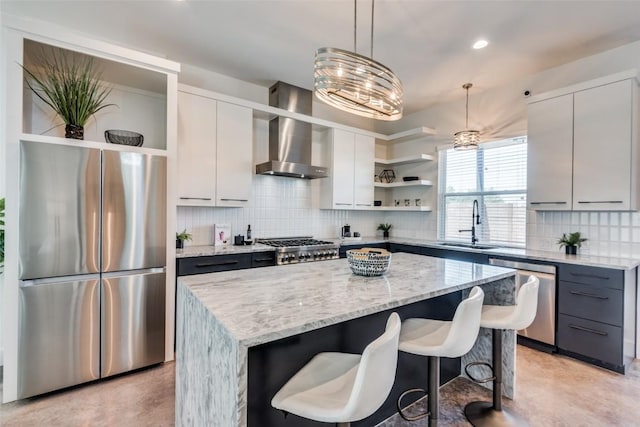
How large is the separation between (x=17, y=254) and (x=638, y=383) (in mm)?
4662

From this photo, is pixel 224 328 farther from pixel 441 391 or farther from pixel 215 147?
pixel 215 147

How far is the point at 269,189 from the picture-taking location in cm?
400

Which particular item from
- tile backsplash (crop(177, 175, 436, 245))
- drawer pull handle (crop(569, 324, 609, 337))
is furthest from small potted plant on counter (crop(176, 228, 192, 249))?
drawer pull handle (crop(569, 324, 609, 337))

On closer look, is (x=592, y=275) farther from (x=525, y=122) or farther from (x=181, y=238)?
(x=181, y=238)

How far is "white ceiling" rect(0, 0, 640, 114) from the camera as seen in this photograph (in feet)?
7.88

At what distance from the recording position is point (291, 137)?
3.82 m

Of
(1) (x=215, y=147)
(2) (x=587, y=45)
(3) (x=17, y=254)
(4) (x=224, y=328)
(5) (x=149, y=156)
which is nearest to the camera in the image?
(4) (x=224, y=328)

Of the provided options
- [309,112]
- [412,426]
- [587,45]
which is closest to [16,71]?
[309,112]

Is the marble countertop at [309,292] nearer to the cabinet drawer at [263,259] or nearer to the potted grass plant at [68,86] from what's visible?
the cabinet drawer at [263,259]

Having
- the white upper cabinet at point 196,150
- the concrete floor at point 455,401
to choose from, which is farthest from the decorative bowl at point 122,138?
the concrete floor at point 455,401

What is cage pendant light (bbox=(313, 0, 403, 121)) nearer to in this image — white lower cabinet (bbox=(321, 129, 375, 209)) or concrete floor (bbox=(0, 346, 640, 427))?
concrete floor (bbox=(0, 346, 640, 427))

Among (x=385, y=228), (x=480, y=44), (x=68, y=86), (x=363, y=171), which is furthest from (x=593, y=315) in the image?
(x=68, y=86)

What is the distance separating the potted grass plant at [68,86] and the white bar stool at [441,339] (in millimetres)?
2706

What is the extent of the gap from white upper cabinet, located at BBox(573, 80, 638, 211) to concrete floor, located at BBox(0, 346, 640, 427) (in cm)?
150
